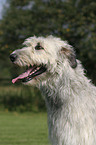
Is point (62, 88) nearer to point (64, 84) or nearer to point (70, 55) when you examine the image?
point (64, 84)

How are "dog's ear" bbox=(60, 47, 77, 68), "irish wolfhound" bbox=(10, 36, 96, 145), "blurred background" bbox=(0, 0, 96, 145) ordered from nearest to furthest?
"irish wolfhound" bbox=(10, 36, 96, 145) → "dog's ear" bbox=(60, 47, 77, 68) → "blurred background" bbox=(0, 0, 96, 145)

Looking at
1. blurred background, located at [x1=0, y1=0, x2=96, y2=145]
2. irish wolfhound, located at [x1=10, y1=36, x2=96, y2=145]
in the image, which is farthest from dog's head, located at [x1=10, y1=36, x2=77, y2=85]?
blurred background, located at [x1=0, y1=0, x2=96, y2=145]

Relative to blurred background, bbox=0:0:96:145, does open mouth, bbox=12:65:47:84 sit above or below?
below

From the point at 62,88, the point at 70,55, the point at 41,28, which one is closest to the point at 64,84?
the point at 62,88

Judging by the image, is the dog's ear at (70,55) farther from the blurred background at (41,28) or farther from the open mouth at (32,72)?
the blurred background at (41,28)

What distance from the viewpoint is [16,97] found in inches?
805

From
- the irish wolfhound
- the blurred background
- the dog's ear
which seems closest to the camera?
the irish wolfhound

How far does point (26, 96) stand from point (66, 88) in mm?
15180

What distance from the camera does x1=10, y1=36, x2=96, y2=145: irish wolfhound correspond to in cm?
476

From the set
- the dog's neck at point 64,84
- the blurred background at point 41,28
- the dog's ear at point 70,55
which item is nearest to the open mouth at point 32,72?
the dog's neck at point 64,84

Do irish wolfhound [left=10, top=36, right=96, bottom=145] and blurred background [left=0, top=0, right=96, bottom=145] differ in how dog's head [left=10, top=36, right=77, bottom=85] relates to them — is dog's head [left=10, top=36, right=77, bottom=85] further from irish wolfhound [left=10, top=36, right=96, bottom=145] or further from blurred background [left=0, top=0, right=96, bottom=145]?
blurred background [left=0, top=0, right=96, bottom=145]

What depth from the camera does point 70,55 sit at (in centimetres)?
494

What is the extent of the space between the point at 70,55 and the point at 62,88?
554mm

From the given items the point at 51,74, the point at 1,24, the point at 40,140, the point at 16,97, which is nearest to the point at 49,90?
the point at 51,74
